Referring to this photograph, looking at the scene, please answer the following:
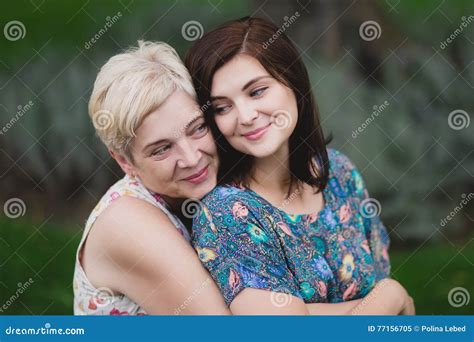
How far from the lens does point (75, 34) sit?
3.78m

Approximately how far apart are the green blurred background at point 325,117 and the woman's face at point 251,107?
868mm

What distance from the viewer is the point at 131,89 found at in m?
2.72

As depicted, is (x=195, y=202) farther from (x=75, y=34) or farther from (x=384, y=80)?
(x=384, y=80)

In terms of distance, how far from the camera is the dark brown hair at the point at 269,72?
8.92 ft

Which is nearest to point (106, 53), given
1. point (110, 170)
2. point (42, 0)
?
point (42, 0)

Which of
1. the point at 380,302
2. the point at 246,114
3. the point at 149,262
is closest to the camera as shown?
the point at 246,114

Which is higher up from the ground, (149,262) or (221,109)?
(221,109)

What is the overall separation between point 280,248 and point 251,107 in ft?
1.63

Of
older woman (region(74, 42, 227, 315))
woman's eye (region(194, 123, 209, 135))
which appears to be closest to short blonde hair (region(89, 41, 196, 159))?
older woman (region(74, 42, 227, 315))

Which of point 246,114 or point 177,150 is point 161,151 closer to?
point 177,150

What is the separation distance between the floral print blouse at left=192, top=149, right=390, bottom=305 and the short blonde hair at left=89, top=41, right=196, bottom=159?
1.25ft

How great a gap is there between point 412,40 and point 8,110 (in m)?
2.12

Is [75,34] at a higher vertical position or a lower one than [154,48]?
lower

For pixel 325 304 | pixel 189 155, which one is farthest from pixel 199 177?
pixel 325 304
